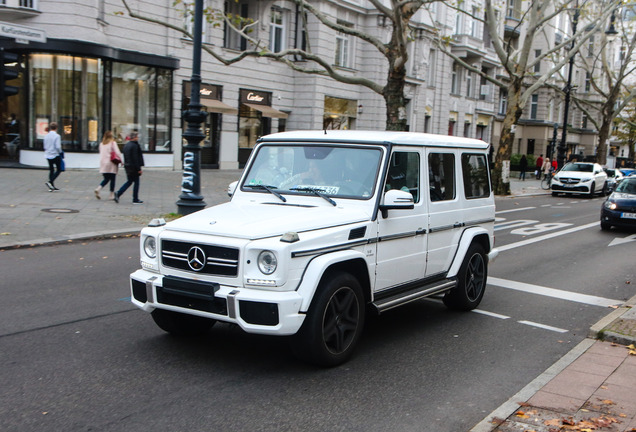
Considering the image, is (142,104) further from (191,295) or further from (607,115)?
(607,115)

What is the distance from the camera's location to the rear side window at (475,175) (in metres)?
7.49

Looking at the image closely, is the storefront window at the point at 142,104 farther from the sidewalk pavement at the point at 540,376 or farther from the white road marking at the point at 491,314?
the white road marking at the point at 491,314

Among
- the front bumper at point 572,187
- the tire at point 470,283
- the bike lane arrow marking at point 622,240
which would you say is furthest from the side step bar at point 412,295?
the front bumper at point 572,187

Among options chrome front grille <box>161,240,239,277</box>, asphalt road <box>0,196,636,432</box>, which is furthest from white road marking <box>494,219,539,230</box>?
chrome front grille <box>161,240,239,277</box>

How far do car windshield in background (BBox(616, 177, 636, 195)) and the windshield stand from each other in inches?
519

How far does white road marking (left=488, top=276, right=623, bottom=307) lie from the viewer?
28.2ft

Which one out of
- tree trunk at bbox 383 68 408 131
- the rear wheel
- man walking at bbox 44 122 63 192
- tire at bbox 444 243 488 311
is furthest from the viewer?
the rear wheel

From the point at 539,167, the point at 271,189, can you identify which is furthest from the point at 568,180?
the point at 271,189

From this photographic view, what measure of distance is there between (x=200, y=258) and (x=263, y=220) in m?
0.60

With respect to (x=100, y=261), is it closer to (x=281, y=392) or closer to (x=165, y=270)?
(x=165, y=270)

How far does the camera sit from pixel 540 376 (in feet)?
17.6

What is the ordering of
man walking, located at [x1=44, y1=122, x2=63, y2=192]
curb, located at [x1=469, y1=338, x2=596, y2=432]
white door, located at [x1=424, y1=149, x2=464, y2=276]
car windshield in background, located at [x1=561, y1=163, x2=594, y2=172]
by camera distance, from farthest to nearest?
car windshield in background, located at [x1=561, y1=163, x2=594, y2=172] < man walking, located at [x1=44, y1=122, x2=63, y2=192] < white door, located at [x1=424, y1=149, x2=464, y2=276] < curb, located at [x1=469, y1=338, x2=596, y2=432]

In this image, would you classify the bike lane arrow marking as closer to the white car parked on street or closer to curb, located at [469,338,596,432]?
curb, located at [469,338,596,432]

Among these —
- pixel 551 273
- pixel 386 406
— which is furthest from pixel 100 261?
pixel 551 273
